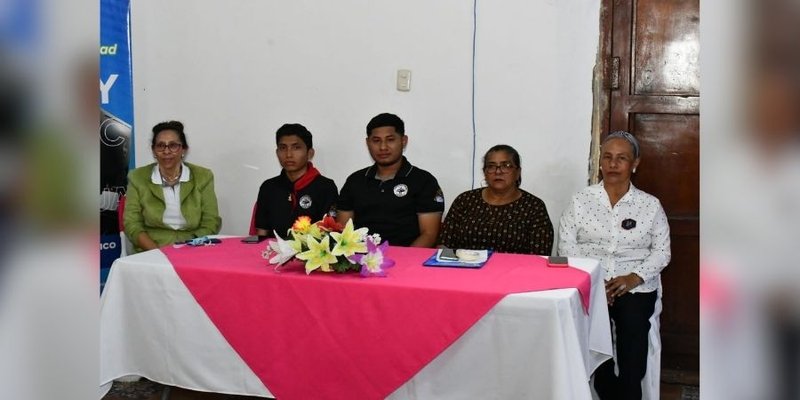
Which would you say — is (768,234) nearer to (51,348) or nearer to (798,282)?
(798,282)

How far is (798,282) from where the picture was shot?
1.02 feet

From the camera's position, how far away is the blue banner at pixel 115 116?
141 inches

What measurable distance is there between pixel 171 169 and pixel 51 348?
10.2ft

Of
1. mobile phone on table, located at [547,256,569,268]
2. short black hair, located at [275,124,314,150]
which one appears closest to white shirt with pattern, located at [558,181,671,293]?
mobile phone on table, located at [547,256,569,268]

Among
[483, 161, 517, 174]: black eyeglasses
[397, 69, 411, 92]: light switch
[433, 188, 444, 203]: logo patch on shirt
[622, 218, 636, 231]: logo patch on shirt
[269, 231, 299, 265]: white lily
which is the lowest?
[269, 231, 299, 265]: white lily

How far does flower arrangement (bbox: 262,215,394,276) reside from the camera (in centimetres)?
197

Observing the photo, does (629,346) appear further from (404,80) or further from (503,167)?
(404,80)

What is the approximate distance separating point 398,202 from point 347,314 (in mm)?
1140

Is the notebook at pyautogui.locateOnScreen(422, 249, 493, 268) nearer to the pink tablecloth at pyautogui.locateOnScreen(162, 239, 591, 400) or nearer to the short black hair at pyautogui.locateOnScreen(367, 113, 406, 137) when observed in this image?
the pink tablecloth at pyautogui.locateOnScreen(162, 239, 591, 400)

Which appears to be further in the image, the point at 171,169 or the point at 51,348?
the point at 171,169

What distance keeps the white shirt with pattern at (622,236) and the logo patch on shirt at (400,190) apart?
2.52 feet

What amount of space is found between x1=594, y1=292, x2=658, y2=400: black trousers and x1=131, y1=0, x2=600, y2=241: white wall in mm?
803

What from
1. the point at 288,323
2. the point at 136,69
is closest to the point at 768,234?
the point at 288,323

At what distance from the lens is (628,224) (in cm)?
259
